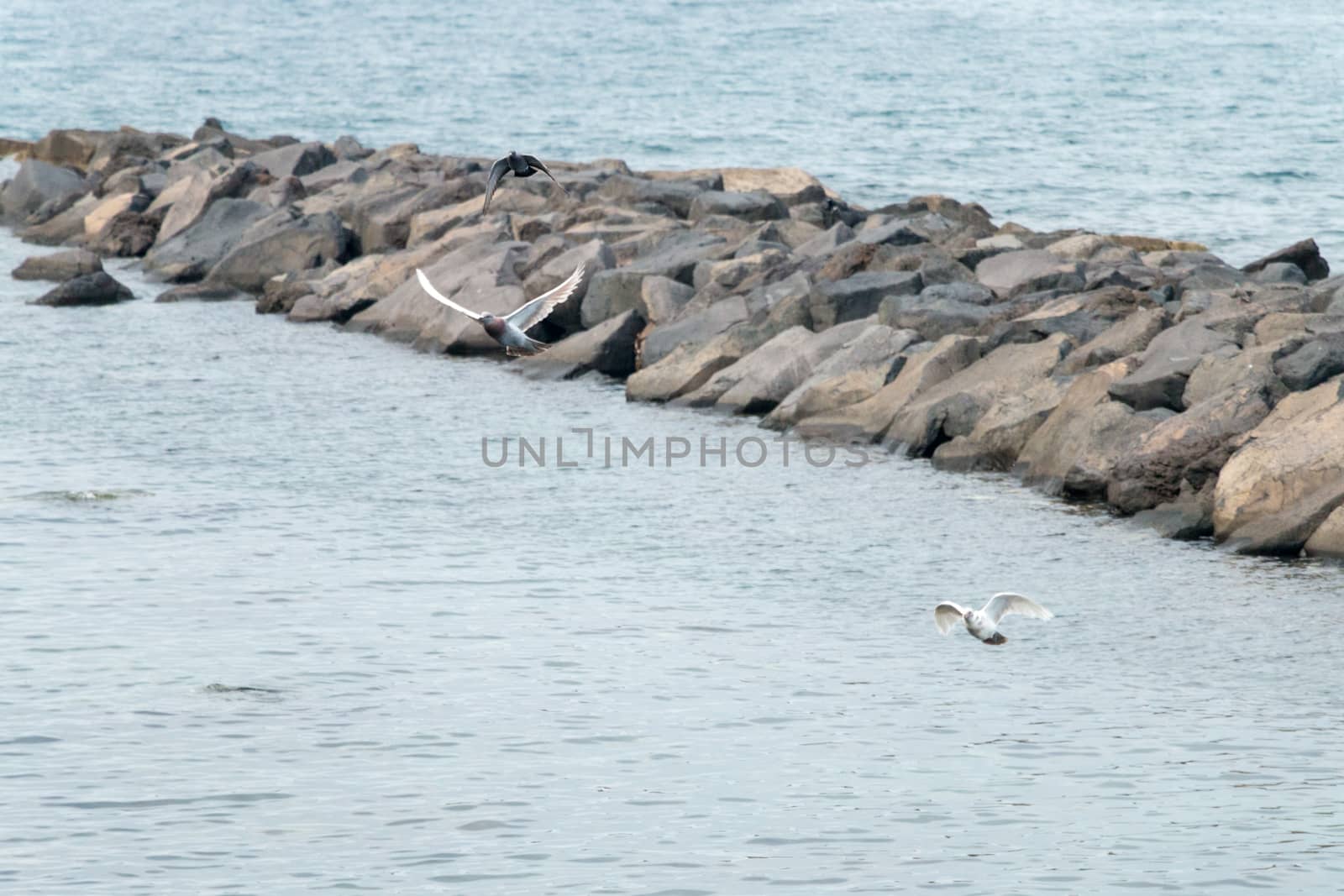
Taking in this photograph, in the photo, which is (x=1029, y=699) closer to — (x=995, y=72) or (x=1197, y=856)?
(x=1197, y=856)

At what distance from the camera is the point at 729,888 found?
11.2m

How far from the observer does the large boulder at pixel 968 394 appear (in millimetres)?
22516

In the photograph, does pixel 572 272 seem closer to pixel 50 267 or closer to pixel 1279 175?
pixel 50 267

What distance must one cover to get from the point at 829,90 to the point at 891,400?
206ft

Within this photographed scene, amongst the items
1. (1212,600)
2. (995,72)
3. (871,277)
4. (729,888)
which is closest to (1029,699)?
(1212,600)

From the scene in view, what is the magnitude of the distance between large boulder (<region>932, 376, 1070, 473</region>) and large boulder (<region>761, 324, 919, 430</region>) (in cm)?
222

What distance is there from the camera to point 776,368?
25250 mm

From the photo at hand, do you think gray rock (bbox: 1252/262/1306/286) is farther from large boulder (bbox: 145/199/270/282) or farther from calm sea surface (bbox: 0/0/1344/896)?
large boulder (bbox: 145/199/270/282)

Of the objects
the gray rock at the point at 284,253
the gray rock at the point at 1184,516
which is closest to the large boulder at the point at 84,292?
the gray rock at the point at 284,253

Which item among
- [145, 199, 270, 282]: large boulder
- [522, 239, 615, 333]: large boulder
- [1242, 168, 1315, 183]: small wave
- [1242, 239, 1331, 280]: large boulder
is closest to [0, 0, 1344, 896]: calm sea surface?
[522, 239, 615, 333]: large boulder

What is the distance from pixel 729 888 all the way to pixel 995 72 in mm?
80717

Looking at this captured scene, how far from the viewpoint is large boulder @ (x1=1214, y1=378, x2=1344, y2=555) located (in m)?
18.1

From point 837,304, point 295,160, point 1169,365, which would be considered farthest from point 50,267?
point 1169,365

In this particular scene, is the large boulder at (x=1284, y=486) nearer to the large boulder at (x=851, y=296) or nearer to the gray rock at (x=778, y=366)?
the gray rock at (x=778, y=366)
